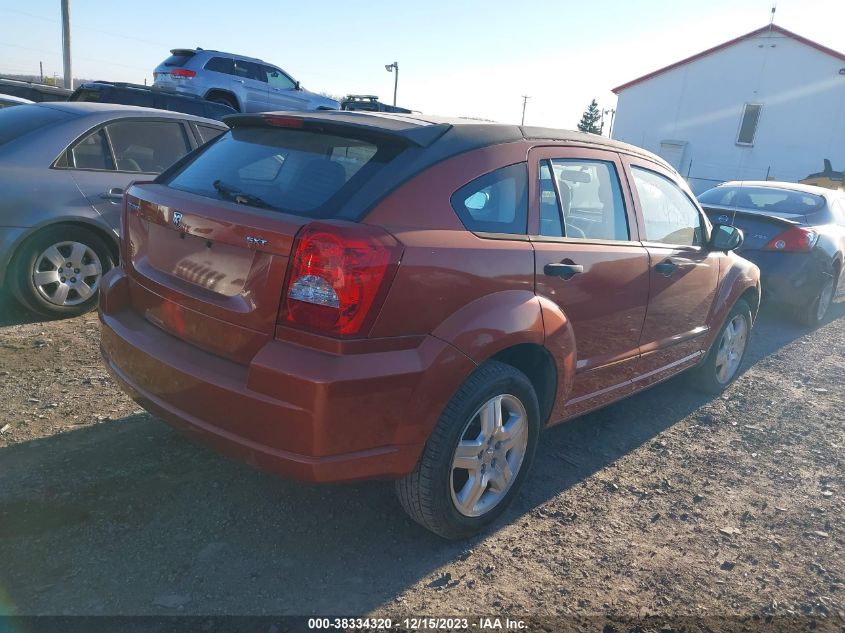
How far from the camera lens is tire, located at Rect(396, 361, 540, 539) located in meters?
2.57

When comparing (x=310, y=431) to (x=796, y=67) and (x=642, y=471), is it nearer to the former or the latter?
(x=642, y=471)

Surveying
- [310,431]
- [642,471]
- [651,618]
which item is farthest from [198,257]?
[642,471]

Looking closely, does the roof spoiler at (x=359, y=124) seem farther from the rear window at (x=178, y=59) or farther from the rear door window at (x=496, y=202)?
the rear window at (x=178, y=59)

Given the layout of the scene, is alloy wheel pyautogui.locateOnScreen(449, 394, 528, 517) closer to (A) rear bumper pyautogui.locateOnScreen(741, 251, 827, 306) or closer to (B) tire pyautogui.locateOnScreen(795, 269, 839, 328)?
(A) rear bumper pyautogui.locateOnScreen(741, 251, 827, 306)

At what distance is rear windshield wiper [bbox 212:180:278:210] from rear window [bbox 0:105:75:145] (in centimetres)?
307

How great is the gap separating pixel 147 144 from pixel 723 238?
15.4 feet

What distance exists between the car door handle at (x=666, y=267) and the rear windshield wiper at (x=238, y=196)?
7.55 ft

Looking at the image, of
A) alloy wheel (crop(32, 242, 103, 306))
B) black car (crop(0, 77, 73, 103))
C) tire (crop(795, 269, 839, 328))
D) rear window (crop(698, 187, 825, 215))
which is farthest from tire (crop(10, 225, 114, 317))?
black car (crop(0, 77, 73, 103))

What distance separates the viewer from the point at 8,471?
3.02m

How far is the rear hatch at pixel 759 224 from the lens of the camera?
6.86m

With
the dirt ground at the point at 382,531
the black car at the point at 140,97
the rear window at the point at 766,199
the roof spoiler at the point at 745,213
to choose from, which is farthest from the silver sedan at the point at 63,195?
the rear window at the point at 766,199

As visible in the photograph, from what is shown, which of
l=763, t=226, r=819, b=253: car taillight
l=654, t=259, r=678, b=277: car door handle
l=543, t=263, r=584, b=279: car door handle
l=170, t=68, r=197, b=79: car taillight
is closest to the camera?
l=543, t=263, r=584, b=279: car door handle

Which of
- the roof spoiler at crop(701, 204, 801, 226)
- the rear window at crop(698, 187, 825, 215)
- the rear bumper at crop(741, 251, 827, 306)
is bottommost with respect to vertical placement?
the rear bumper at crop(741, 251, 827, 306)

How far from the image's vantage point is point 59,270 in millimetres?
4887
